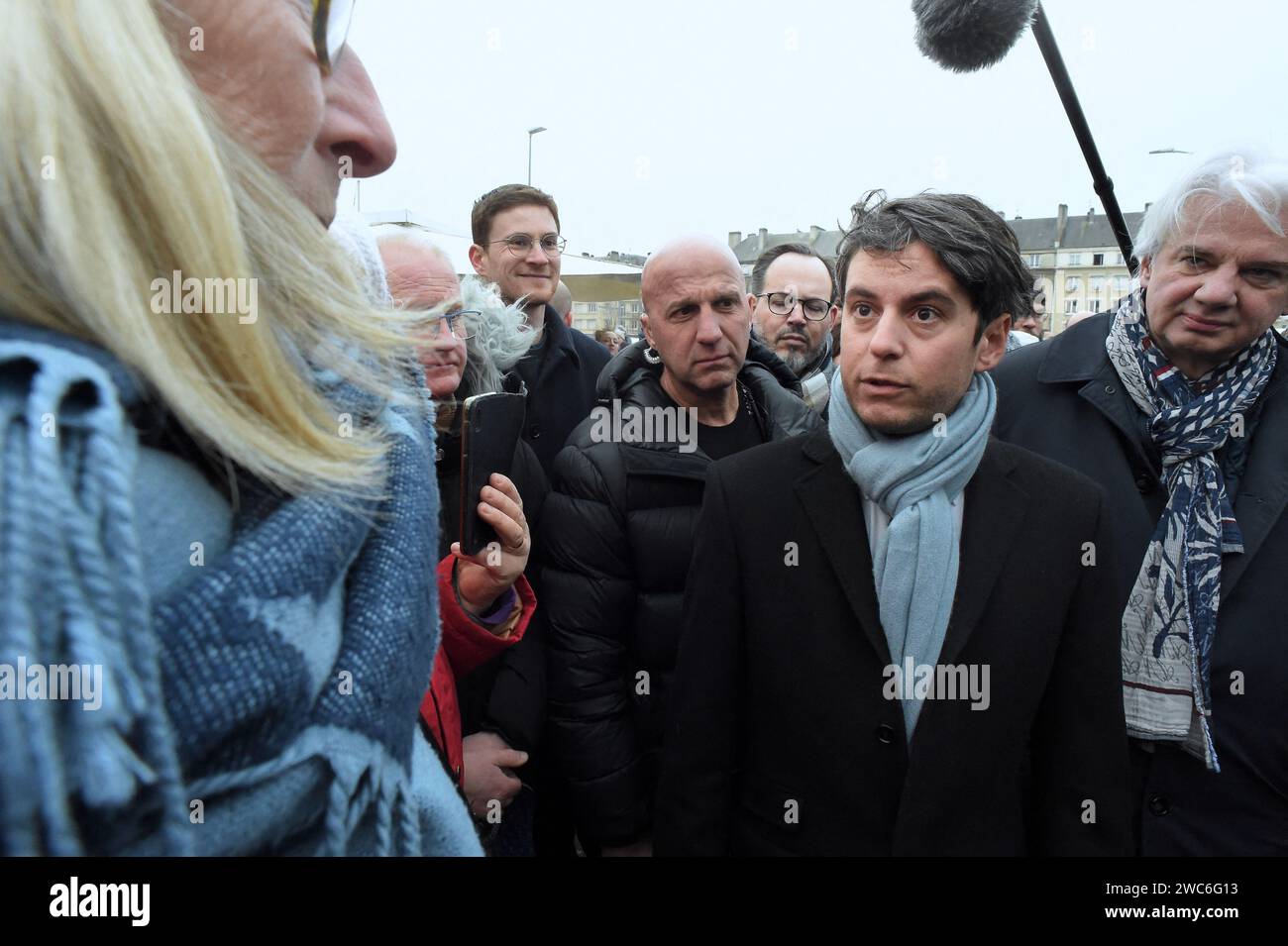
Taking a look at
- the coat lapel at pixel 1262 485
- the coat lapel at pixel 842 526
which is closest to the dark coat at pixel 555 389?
the coat lapel at pixel 842 526

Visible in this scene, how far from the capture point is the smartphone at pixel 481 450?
1692mm

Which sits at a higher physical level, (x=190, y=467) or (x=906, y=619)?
(x=190, y=467)

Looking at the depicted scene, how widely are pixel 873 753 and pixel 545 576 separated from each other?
44.6 inches

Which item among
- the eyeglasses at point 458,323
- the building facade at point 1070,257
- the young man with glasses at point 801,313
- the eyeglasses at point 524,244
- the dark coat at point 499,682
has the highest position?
the building facade at point 1070,257

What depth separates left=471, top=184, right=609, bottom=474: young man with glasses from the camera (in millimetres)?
3398

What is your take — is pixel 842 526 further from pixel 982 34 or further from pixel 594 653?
pixel 982 34

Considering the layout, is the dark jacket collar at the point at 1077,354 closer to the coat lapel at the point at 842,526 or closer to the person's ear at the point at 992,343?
the person's ear at the point at 992,343

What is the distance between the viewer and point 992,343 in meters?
1.96

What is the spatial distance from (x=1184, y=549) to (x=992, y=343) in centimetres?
76

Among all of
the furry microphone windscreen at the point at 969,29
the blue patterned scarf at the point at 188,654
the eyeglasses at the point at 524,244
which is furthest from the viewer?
the eyeglasses at the point at 524,244

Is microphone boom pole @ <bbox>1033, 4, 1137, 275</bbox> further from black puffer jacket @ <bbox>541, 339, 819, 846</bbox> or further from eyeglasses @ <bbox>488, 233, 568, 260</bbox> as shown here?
eyeglasses @ <bbox>488, 233, 568, 260</bbox>

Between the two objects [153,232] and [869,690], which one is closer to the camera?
[153,232]

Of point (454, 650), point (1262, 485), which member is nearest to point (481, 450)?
point (454, 650)

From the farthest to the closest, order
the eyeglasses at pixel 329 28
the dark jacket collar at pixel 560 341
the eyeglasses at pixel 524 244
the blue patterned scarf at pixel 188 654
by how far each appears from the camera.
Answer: the eyeglasses at pixel 524 244
the dark jacket collar at pixel 560 341
the eyeglasses at pixel 329 28
the blue patterned scarf at pixel 188 654
